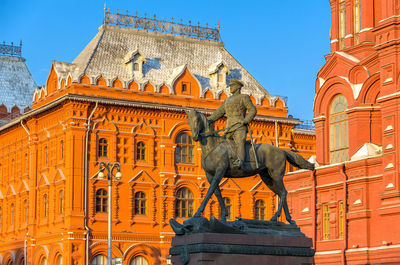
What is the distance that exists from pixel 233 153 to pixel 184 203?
36.5 meters

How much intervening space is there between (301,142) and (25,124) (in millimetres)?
19244

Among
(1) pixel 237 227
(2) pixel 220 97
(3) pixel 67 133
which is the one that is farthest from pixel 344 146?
(1) pixel 237 227

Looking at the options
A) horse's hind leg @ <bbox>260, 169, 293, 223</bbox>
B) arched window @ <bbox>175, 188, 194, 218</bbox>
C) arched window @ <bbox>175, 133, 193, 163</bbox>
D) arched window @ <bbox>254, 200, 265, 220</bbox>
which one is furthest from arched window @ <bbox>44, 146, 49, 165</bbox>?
horse's hind leg @ <bbox>260, 169, 293, 223</bbox>

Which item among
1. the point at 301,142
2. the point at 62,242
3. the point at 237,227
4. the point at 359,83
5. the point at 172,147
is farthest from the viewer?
the point at 301,142

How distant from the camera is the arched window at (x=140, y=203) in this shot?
56.8 metres

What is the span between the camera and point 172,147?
192ft

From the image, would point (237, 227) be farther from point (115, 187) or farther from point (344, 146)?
point (115, 187)

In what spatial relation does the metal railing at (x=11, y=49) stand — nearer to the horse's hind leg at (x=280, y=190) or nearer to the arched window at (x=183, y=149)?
the arched window at (x=183, y=149)

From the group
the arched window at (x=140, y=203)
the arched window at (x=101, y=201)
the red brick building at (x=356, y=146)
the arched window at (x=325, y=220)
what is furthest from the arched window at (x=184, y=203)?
the arched window at (x=325, y=220)

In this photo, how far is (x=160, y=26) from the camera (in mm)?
64125

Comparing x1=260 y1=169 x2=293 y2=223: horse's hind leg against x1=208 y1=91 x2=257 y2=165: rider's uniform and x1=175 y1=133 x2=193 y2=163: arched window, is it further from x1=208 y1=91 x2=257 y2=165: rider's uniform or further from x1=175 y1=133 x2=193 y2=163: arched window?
x1=175 y1=133 x2=193 y2=163: arched window

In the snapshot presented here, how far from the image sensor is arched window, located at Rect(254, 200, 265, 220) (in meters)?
60.9

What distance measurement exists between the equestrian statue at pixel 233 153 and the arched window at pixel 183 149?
117 ft

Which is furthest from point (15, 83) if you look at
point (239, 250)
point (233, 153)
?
point (239, 250)
